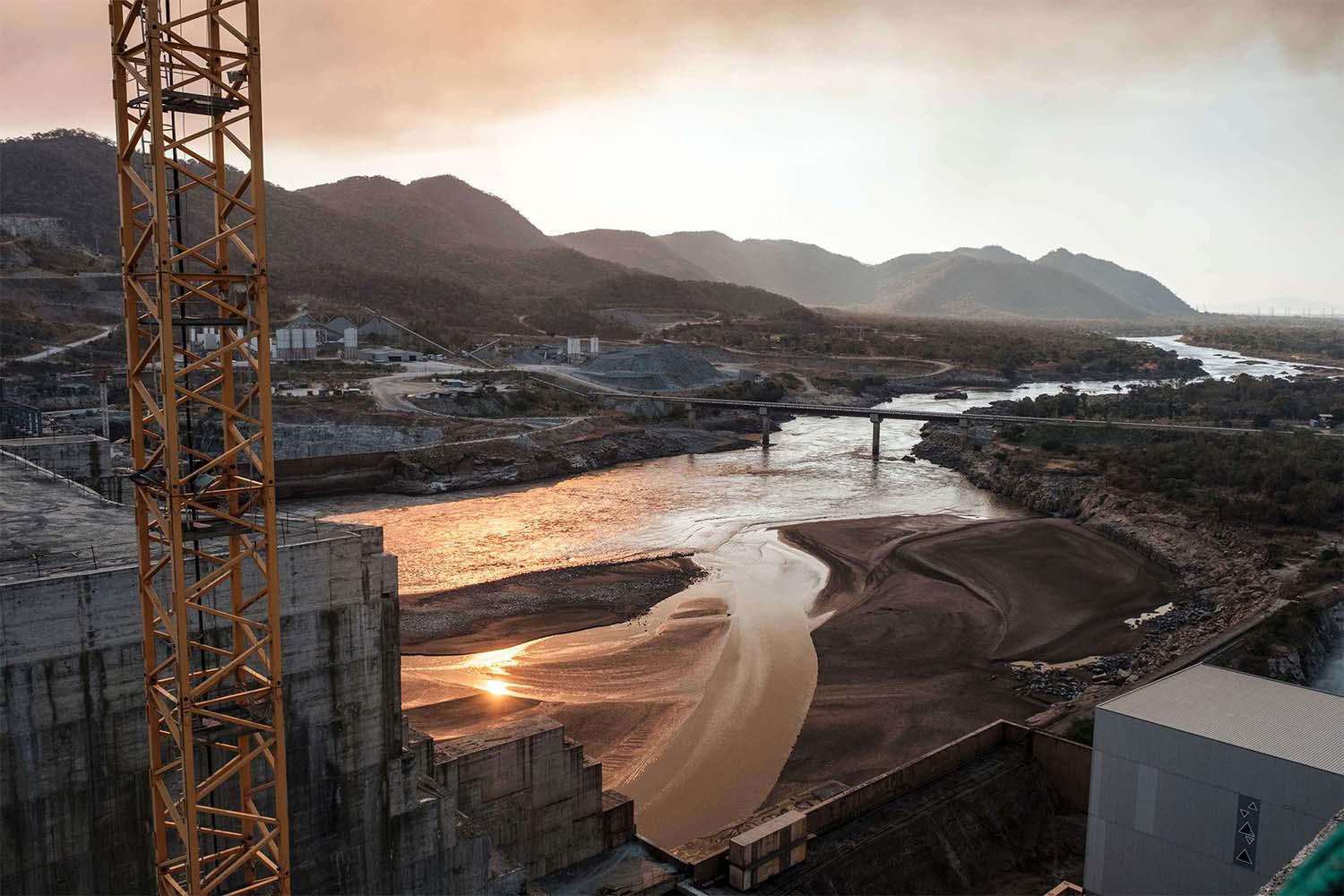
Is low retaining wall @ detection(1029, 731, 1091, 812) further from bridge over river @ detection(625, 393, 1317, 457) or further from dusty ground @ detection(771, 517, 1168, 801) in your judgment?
bridge over river @ detection(625, 393, 1317, 457)

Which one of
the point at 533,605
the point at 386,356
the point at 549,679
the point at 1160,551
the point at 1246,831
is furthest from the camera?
the point at 386,356

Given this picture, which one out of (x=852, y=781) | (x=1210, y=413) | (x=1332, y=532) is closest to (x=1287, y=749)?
(x=852, y=781)

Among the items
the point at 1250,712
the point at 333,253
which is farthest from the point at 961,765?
the point at 333,253

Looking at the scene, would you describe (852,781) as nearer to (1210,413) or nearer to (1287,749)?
(1287,749)

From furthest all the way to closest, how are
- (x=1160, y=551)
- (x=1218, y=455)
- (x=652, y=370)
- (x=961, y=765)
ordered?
(x=652, y=370) < (x=1218, y=455) < (x=1160, y=551) < (x=961, y=765)

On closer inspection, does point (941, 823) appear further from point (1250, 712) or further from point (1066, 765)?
point (1250, 712)

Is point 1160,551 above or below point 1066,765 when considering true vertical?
above
